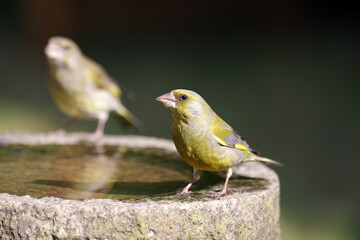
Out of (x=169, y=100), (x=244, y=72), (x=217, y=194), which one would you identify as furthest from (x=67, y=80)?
(x=244, y=72)

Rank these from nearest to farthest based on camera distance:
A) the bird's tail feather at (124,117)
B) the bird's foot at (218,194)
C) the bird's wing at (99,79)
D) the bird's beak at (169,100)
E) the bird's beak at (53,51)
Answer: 1. the bird's foot at (218,194)
2. the bird's beak at (169,100)
3. the bird's beak at (53,51)
4. the bird's wing at (99,79)
5. the bird's tail feather at (124,117)

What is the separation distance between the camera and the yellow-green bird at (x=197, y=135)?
8.96 ft

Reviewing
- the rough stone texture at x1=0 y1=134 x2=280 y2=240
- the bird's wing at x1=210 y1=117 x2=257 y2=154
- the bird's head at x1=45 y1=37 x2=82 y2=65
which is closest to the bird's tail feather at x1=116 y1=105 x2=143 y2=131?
the bird's head at x1=45 y1=37 x2=82 y2=65

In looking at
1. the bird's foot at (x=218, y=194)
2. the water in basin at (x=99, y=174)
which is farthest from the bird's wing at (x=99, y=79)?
the bird's foot at (x=218, y=194)

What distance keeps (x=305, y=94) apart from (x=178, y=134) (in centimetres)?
715

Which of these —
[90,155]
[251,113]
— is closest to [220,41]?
[251,113]

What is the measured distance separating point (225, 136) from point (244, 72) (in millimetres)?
8184

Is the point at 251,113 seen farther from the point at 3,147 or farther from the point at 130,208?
the point at 130,208

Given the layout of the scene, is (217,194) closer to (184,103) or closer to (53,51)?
(184,103)

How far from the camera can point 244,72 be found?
428 inches

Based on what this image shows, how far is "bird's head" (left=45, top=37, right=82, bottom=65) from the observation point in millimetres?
4938

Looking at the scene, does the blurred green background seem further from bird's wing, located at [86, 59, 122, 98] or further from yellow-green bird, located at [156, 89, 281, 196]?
yellow-green bird, located at [156, 89, 281, 196]

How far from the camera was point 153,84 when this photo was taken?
1030 centimetres

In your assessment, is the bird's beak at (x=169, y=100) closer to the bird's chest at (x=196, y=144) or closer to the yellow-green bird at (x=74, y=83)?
the bird's chest at (x=196, y=144)
